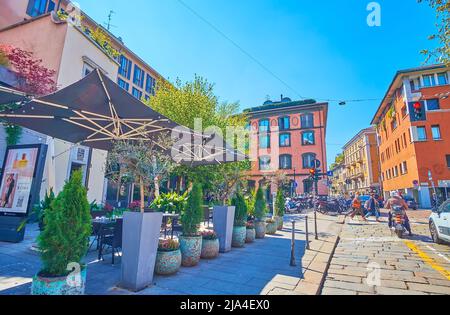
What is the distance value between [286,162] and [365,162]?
75.9ft

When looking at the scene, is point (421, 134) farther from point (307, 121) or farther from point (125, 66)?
point (125, 66)

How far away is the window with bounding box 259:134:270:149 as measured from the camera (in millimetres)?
33750

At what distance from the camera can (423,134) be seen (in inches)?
951

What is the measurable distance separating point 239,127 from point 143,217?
1395cm

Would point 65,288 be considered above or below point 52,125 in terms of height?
below

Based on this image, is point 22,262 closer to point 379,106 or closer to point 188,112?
point 188,112

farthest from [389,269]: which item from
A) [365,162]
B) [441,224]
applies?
[365,162]

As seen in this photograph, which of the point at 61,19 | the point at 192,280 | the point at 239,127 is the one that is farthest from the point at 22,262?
the point at 239,127

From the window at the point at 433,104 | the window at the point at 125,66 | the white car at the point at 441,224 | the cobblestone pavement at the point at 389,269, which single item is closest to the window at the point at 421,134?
the window at the point at 433,104

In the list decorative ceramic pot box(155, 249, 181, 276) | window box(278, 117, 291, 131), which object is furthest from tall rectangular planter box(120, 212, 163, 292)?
window box(278, 117, 291, 131)

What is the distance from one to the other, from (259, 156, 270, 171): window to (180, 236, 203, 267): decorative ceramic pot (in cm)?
2899

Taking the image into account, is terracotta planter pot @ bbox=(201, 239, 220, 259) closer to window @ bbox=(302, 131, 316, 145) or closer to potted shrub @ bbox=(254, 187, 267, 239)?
potted shrub @ bbox=(254, 187, 267, 239)

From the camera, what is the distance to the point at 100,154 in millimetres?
13312
